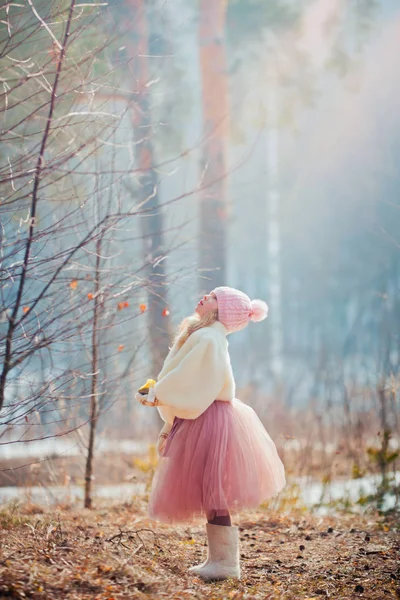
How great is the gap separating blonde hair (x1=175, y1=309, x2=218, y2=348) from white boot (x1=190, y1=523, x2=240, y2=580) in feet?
3.53

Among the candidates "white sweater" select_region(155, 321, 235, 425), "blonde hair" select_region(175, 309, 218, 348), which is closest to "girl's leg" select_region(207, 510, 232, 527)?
"white sweater" select_region(155, 321, 235, 425)

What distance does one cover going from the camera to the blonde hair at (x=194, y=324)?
15.2 ft

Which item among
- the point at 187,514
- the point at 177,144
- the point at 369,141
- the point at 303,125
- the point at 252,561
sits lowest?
the point at 252,561

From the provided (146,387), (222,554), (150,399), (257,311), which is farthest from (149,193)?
(222,554)

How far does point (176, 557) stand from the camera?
4.67 m

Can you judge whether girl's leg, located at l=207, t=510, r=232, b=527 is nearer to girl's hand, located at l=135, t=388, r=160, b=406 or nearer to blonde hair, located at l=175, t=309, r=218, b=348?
girl's hand, located at l=135, t=388, r=160, b=406

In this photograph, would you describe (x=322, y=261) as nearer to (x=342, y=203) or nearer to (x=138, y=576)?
(x=342, y=203)

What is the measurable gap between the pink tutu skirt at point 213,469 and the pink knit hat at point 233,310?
0.49 meters

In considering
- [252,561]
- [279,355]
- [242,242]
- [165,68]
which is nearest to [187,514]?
[252,561]

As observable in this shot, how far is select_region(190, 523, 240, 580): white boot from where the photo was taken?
4262 mm

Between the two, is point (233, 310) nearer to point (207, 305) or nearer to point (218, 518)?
point (207, 305)

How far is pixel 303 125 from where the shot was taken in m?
34.4

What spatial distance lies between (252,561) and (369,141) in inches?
990

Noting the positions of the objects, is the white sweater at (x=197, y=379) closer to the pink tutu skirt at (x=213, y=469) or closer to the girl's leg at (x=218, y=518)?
the pink tutu skirt at (x=213, y=469)
